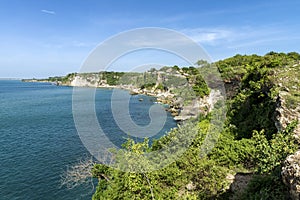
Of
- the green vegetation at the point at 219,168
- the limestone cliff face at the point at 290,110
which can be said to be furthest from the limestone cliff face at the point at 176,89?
the limestone cliff face at the point at 290,110

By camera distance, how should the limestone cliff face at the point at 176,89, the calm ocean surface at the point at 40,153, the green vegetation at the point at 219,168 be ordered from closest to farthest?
the green vegetation at the point at 219,168, the calm ocean surface at the point at 40,153, the limestone cliff face at the point at 176,89

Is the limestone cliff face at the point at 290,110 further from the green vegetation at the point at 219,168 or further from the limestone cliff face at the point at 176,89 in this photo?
the limestone cliff face at the point at 176,89

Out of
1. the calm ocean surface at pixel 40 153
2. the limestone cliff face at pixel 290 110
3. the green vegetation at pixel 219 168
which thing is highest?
the limestone cliff face at pixel 290 110

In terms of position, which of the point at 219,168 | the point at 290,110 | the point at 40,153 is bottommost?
the point at 40,153

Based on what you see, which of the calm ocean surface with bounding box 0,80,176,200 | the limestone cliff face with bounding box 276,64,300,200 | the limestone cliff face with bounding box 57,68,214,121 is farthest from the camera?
the limestone cliff face with bounding box 57,68,214,121

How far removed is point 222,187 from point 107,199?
20.0 feet

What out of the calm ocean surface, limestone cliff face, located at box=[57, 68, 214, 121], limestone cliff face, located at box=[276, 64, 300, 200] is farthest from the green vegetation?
limestone cliff face, located at box=[57, 68, 214, 121]

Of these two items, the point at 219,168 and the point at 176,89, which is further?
the point at 176,89

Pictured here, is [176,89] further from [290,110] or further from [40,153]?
[290,110]

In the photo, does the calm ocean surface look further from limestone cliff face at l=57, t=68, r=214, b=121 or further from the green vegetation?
the green vegetation

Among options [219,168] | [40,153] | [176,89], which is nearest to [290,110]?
[219,168]

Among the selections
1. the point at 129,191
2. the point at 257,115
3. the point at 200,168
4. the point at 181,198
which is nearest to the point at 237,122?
the point at 257,115

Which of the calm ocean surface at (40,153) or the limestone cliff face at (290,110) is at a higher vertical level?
the limestone cliff face at (290,110)

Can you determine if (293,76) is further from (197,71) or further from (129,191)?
(197,71)
